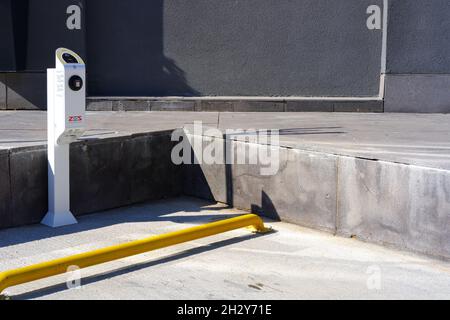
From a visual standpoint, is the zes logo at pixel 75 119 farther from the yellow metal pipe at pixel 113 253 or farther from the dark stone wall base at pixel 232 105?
the dark stone wall base at pixel 232 105

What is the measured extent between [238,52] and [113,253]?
625 cm

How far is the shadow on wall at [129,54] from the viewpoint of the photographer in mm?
11102

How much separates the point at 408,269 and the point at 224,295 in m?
1.59

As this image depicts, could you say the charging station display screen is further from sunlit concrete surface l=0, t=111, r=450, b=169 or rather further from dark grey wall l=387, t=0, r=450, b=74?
dark grey wall l=387, t=0, r=450, b=74

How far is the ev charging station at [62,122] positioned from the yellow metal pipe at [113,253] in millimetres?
1514

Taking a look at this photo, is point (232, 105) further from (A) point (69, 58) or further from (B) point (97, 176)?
(A) point (69, 58)

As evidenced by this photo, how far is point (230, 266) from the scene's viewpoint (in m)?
5.63

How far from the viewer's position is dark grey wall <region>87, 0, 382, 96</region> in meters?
10.6

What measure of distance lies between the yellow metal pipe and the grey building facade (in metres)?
4.75

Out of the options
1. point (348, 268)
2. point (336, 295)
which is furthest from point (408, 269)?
point (336, 295)

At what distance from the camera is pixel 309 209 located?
22.5ft

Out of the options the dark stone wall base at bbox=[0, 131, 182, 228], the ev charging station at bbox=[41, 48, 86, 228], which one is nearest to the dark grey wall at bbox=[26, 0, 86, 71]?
the dark stone wall base at bbox=[0, 131, 182, 228]

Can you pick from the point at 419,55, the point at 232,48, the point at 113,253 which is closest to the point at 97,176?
the point at 113,253
